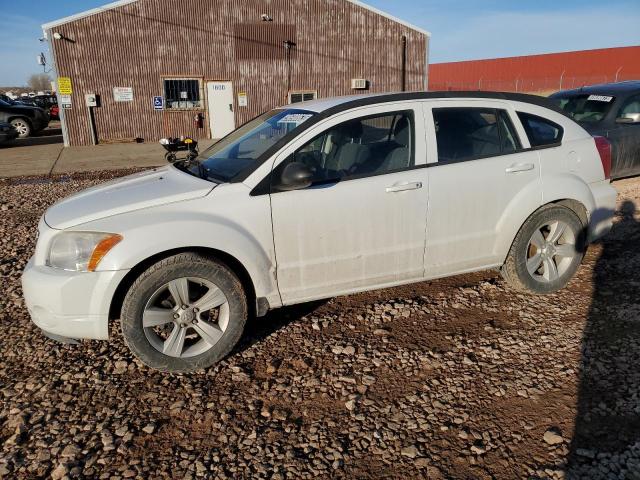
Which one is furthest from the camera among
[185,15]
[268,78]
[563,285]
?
[268,78]

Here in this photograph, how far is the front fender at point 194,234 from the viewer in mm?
2967

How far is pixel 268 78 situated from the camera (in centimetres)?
1928

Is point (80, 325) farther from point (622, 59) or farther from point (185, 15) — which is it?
point (622, 59)

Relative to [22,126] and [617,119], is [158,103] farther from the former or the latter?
[617,119]

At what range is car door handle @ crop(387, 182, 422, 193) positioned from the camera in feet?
11.5

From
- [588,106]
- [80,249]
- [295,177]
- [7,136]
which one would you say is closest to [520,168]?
[295,177]

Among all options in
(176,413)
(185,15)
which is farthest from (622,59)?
(176,413)

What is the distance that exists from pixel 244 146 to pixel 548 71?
175 ft

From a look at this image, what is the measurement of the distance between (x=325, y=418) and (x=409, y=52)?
65.4ft

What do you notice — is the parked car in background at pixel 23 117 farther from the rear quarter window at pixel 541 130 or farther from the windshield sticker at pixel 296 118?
the rear quarter window at pixel 541 130

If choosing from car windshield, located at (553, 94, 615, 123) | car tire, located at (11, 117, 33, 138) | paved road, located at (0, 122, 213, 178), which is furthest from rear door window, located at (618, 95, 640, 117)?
car tire, located at (11, 117, 33, 138)

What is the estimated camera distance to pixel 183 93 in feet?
61.1

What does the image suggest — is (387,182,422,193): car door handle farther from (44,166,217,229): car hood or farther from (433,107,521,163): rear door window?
(44,166,217,229): car hood

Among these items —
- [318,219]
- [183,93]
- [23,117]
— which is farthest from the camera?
[23,117]
